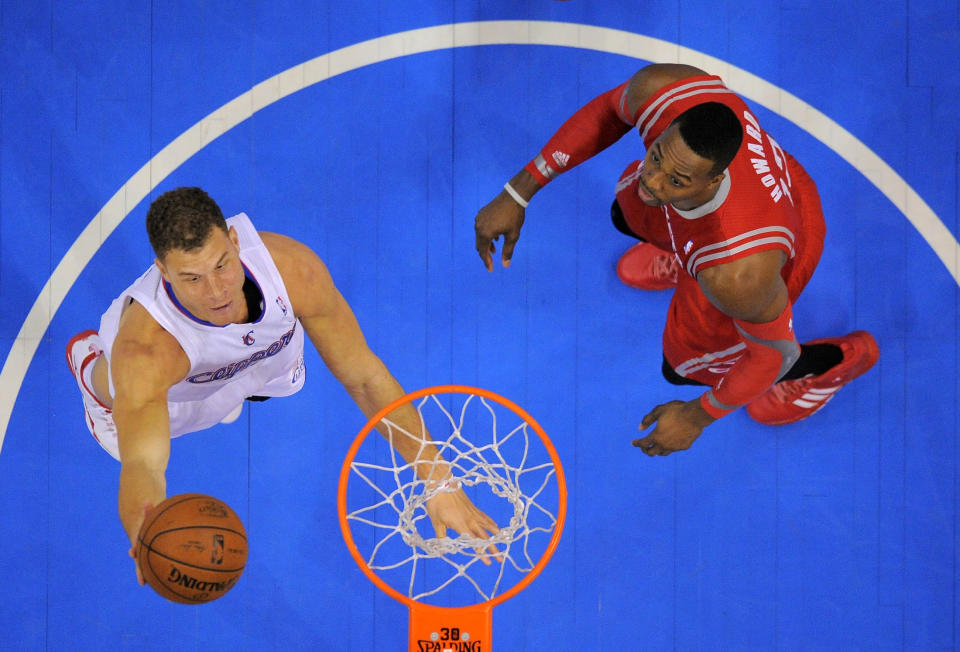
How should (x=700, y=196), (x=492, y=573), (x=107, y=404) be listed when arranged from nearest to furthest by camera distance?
(x=700, y=196) → (x=107, y=404) → (x=492, y=573)

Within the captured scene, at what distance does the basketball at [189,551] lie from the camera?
2.70m

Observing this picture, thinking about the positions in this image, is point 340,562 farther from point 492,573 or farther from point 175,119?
point 175,119

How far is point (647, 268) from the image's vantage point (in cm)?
429

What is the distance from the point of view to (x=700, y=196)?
2990 millimetres

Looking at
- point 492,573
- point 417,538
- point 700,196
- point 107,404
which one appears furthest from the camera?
point 492,573

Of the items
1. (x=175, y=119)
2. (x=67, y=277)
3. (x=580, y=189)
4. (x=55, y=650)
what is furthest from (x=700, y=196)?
(x=55, y=650)

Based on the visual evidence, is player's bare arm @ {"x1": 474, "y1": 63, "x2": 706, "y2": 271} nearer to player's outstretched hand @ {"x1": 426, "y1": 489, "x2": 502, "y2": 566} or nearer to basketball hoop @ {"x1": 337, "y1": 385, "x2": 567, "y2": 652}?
basketball hoop @ {"x1": 337, "y1": 385, "x2": 567, "y2": 652}

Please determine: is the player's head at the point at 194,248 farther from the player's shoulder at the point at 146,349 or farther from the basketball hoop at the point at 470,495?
the basketball hoop at the point at 470,495

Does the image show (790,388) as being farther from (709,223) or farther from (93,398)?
(93,398)

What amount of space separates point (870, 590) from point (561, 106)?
3.12 meters

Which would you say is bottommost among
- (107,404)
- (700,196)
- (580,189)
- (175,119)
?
(107,404)

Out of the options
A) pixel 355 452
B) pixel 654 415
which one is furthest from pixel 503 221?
pixel 355 452

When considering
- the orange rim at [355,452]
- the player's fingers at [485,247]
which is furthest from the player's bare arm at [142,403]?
the player's fingers at [485,247]

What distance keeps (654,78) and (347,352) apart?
1686 millimetres
